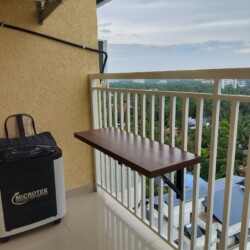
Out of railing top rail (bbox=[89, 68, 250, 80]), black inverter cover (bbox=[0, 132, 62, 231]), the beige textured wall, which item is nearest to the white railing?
railing top rail (bbox=[89, 68, 250, 80])

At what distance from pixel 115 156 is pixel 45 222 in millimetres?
1065

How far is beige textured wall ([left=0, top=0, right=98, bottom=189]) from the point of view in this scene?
190cm

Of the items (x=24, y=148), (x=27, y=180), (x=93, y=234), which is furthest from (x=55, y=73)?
(x=93, y=234)

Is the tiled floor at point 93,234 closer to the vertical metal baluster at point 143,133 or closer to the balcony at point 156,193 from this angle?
the balcony at point 156,193

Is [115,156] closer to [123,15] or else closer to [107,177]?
[107,177]

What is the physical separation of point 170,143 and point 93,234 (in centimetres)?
97

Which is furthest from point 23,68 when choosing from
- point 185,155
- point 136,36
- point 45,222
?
point 185,155

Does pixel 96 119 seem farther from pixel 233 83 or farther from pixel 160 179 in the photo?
pixel 233 83

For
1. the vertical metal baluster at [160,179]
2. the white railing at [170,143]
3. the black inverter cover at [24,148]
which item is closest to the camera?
the white railing at [170,143]

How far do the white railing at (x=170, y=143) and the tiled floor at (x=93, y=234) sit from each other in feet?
0.28

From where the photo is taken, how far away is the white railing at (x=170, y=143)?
1081 millimetres

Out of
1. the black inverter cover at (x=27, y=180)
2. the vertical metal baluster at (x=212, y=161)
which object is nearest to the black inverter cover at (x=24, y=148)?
the black inverter cover at (x=27, y=180)

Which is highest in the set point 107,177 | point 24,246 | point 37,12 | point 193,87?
point 37,12

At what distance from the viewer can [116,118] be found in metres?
2.00
